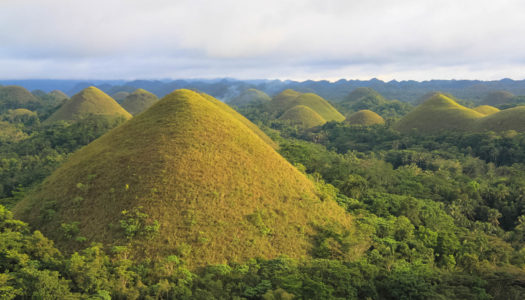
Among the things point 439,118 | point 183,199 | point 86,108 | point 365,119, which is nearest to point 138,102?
point 86,108

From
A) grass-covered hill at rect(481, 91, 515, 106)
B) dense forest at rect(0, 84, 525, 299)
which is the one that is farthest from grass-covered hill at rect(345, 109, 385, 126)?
grass-covered hill at rect(481, 91, 515, 106)

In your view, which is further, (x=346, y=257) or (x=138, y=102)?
(x=138, y=102)

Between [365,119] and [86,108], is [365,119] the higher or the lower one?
the lower one

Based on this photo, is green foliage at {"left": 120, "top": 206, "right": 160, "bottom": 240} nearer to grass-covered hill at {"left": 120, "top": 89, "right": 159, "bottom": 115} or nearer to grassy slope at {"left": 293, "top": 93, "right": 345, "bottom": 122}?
grassy slope at {"left": 293, "top": 93, "right": 345, "bottom": 122}

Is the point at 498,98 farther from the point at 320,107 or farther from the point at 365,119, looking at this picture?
the point at 365,119

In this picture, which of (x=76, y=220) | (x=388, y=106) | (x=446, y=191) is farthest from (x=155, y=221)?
(x=388, y=106)

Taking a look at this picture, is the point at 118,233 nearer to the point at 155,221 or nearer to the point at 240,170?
the point at 155,221
